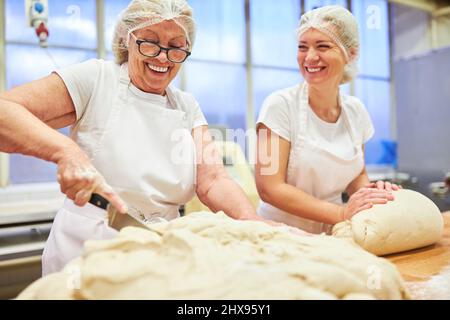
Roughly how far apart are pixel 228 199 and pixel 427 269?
564 millimetres

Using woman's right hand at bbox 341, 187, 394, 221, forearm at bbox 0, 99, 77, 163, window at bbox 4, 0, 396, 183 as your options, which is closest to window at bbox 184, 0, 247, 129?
window at bbox 4, 0, 396, 183

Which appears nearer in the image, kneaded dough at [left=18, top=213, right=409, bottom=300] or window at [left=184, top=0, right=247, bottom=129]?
kneaded dough at [left=18, top=213, right=409, bottom=300]

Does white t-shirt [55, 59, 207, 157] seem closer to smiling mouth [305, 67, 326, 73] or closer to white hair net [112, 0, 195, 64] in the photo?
white hair net [112, 0, 195, 64]

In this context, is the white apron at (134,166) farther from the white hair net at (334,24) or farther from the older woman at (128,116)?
the white hair net at (334,24)

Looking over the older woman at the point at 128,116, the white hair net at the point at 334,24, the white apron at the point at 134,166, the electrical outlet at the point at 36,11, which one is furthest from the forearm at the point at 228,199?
the electrical outlet at the point at 36,11

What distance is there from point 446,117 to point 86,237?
2.90m

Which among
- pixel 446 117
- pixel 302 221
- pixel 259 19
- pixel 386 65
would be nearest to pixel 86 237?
pixel 302 221

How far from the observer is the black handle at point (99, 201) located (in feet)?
2.68

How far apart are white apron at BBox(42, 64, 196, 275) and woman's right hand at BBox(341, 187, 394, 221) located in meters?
0.52

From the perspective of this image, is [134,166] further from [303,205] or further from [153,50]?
[303,205]

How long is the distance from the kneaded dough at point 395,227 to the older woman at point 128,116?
30 centimetres

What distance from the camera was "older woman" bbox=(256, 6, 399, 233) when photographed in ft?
4.32

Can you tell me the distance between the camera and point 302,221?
4.92ft

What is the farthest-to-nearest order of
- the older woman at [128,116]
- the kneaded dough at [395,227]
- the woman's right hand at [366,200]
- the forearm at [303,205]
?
1. the forearm at [303,205]
2. the woman's right hand at [366,200]
3. the kneaded dough at [395,227]
4. the older woman at [128,116]
